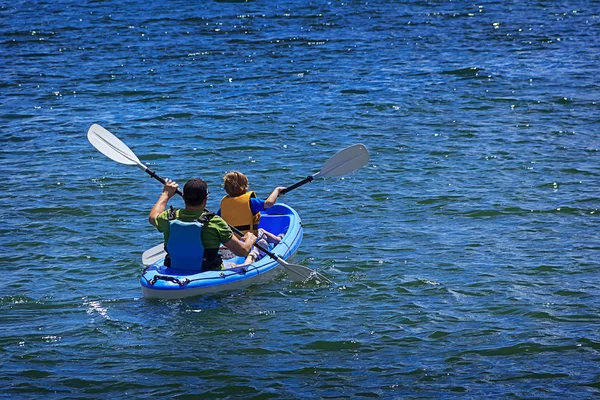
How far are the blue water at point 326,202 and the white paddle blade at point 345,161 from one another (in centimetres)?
65

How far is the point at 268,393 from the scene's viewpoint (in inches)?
235

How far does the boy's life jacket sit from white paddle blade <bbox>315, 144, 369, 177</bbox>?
2115 mm

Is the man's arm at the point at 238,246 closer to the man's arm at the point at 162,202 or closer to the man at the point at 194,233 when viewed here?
the man at the point at 194,233

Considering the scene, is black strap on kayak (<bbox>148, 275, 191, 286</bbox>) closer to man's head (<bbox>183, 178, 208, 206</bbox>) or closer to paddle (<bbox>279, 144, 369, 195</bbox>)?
man's head (<bbox>183, 178, 208, 206</bbox>)

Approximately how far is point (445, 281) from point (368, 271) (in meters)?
0.71

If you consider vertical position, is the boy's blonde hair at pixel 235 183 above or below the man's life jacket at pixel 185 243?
above

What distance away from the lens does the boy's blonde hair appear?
26.7 feet

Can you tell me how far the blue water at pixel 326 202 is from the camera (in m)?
6.42

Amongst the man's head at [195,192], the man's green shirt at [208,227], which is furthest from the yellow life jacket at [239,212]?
the man's head at [195,192]

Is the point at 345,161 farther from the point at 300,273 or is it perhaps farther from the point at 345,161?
the point at 300,273

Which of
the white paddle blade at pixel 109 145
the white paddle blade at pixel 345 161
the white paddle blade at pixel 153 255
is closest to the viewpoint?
the white paddle blade at pixel 153 255

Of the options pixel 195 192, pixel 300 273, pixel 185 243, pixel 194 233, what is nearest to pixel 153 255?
pixel 185 243

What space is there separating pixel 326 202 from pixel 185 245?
11.1ft

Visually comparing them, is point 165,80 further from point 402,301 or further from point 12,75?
point 402,301
